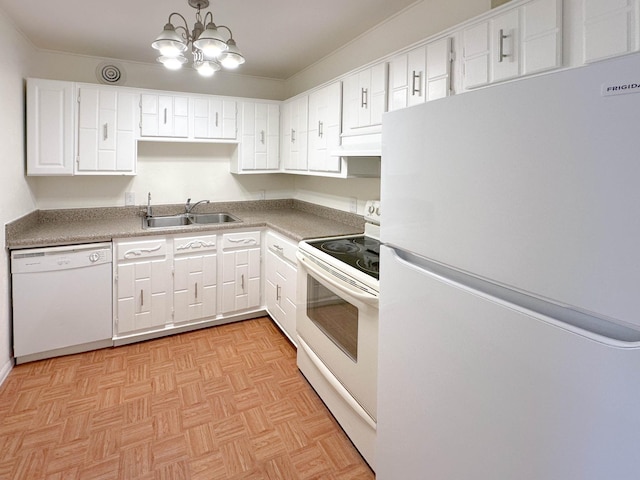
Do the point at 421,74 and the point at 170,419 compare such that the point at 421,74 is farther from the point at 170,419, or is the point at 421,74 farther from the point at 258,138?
the point at 170,419

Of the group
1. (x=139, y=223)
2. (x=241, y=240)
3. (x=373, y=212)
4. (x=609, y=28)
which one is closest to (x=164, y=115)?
(x=139, y=223)

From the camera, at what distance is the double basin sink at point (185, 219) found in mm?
3514

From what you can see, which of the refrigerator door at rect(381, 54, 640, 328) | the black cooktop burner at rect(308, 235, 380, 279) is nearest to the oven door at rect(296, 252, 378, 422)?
the black cooktop burner at rect(308, 235, 380, 279)

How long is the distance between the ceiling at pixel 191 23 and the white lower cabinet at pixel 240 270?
1597 mm

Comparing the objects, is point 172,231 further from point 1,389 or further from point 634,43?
point 634,43

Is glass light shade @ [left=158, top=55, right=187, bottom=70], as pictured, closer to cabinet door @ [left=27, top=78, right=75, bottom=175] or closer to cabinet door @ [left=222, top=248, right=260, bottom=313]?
cabinet door @ [left=27, top=78, right=75, bottom=175]

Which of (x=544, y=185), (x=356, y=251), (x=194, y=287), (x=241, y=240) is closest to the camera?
(x=544, y=185)

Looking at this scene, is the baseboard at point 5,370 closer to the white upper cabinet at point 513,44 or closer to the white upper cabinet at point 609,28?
the white upper cabinet at point 513,44

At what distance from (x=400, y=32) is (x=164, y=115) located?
2051 mm

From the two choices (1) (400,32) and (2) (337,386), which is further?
(1) (400,32)

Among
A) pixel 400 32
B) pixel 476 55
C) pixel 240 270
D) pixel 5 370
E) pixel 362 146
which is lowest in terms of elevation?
pixel 5 370

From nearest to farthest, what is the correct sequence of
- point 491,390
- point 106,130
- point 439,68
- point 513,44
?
1. point 491,390
2. point 513,44
3. point 439,68
4. point 106,130

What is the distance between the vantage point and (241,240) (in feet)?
10.7

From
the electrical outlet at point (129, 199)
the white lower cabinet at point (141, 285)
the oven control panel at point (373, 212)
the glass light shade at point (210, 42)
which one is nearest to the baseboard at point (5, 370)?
the white lower cabinet at point (141, 285)
